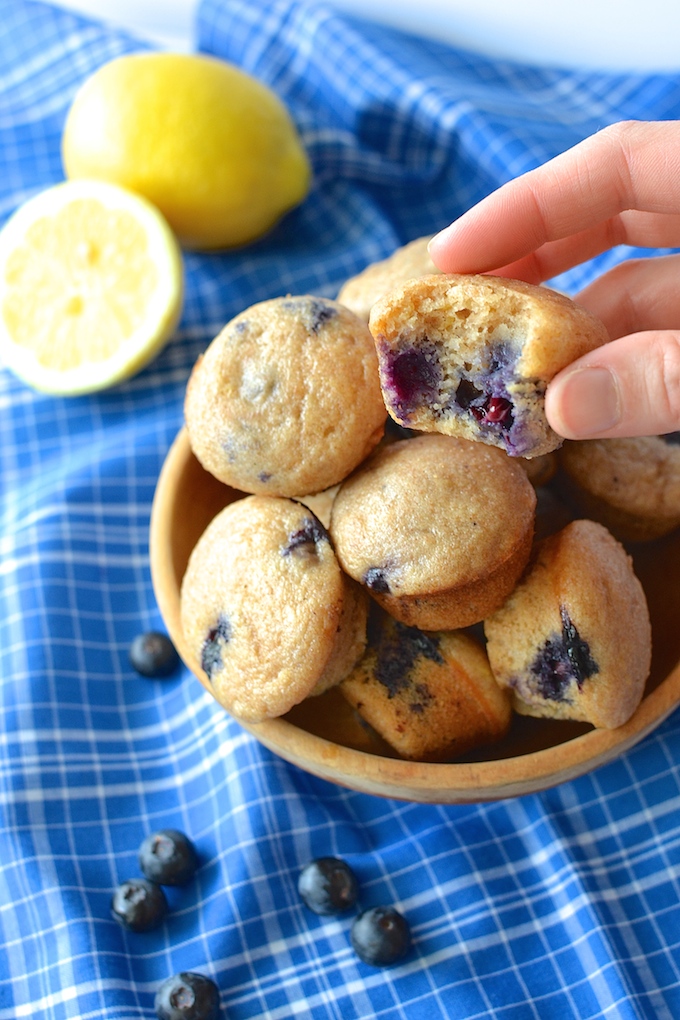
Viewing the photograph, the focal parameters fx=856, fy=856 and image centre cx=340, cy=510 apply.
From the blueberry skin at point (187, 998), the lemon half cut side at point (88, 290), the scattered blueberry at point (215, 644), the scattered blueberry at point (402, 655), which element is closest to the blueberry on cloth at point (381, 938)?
the blueberry skin at point (187, 998)

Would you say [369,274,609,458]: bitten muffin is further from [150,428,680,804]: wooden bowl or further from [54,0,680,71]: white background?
[54,0,680,71]: white background

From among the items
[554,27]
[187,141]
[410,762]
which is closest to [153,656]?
[410,762]

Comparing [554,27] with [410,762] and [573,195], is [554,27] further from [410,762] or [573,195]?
[410,762]

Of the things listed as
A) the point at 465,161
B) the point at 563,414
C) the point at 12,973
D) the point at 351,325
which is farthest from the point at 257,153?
the point at 12,973

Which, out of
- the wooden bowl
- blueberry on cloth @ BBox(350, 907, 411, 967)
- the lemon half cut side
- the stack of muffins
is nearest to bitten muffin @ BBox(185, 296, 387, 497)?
the stack of muffins

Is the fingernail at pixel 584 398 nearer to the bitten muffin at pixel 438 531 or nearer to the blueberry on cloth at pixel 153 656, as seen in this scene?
the bitten muffin at pixel 438 531

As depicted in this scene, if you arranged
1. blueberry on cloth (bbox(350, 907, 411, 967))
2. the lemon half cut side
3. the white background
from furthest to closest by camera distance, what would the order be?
the white background < the lemon half cut side < blueberry on cloth (bbox(350, 907, 411, 967))
